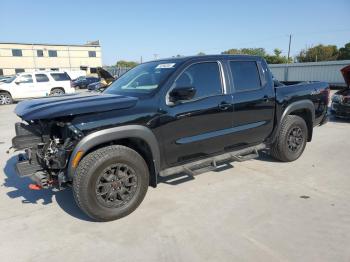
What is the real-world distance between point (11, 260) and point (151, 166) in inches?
68.3

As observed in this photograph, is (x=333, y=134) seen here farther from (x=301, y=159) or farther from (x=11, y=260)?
(x=11, y=260)

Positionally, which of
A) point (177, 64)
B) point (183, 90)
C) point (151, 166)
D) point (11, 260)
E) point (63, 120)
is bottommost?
point (11, 260)

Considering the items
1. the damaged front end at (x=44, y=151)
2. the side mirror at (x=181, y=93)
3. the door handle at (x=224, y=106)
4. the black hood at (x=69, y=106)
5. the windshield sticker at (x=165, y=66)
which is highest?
the windshield sticker at (x=165, y=66)

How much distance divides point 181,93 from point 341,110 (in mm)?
7526

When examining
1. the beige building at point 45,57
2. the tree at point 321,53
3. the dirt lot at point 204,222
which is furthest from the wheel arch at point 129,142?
the tree at point 321,53

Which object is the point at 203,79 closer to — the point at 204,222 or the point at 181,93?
the point at 181,93

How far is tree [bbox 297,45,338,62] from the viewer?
206 feet

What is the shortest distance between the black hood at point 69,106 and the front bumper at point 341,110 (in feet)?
25.8

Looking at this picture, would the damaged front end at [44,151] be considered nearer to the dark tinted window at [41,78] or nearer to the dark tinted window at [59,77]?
the dark tinted window at [59,77]

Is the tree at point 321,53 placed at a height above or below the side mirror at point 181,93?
above

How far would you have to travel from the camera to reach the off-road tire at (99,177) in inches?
132

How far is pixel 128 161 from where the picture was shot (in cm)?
358

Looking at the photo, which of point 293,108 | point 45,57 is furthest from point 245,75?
point 45,57

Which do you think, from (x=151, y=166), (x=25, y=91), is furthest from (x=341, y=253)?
(x=25, y=91)
